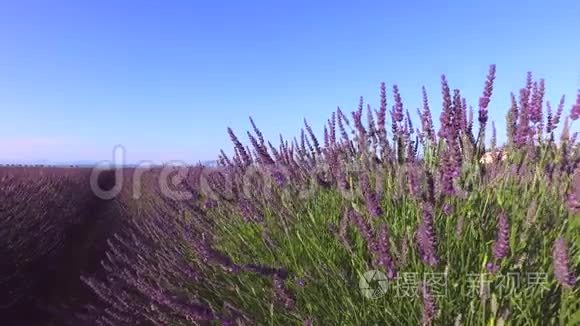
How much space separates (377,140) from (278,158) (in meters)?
0.67

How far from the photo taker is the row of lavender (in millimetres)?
1754

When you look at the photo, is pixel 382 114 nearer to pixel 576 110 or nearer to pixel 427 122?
pixel 427 122

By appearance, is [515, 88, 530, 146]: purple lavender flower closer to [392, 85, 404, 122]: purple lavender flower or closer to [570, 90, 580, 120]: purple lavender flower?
[570, 90, 580, 120]: purple lavender flower

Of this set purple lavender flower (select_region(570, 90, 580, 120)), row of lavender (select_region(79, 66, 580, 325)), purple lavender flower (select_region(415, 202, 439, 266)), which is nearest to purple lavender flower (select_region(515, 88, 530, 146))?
row of lavender (select_region(79, 66, 580, 325))

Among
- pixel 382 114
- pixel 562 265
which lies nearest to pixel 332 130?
pixel 382 114

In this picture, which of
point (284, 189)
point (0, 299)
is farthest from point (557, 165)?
point (0, 299)

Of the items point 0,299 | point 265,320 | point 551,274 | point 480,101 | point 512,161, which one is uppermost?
point 480,101

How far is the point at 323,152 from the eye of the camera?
A: 3.30 metres

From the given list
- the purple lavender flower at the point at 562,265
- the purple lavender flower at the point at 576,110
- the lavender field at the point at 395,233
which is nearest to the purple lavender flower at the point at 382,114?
the lavender field at the point at 395,233

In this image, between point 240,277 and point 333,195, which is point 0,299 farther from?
point 333,195

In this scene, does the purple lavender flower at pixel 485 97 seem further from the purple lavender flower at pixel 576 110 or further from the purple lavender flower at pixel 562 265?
the purple lavender flower at pixel 562 265

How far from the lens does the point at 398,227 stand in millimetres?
2307

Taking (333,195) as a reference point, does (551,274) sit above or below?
below

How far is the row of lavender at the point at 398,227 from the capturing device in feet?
5.75
